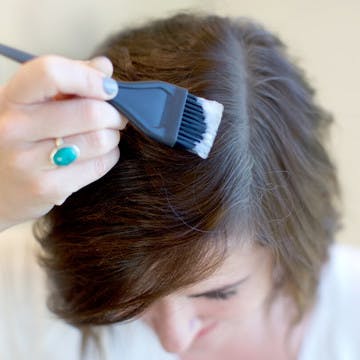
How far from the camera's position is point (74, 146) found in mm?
444

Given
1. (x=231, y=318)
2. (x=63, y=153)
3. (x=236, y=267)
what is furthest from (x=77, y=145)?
(x=231, y=318)

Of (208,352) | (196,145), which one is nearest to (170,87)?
(196,145)

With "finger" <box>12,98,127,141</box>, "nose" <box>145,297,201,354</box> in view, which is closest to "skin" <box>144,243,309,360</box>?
"nose" <box>145,297,201,354</box>

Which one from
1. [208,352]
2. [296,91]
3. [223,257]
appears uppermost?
[296,91]

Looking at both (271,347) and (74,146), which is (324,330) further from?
(74,146)

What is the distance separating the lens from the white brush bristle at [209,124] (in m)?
0.52

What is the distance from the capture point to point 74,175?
0.46m

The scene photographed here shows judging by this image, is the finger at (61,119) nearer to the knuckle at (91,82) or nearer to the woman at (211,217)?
the knuckle at (91,82)

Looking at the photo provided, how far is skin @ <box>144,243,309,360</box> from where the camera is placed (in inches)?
26.9

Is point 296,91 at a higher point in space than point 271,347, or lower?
higher

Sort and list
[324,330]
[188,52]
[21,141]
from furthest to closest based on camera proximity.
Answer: [324,330] < [188,52] < [21,141]

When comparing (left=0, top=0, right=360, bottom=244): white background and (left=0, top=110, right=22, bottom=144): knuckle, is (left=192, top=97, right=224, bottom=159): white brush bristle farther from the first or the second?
(left=0, top=0, right=360, bottom=244): white background

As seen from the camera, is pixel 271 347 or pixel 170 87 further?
pixel 271 347

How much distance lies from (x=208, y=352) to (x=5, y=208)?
473 millimetres
